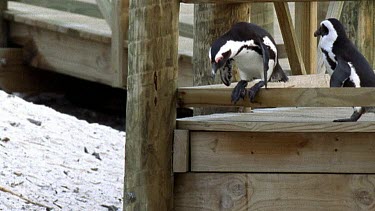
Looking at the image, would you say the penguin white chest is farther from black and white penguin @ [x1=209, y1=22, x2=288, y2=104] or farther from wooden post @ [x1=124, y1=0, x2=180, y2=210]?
wooden post @ [x1=124, y1=0, x2=180, y2=210]

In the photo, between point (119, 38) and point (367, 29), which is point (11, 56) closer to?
point (119, 38)

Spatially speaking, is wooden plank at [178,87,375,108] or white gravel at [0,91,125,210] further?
white gravel at [0,91,125,210]

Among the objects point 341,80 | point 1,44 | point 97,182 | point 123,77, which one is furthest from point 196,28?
point 1,44

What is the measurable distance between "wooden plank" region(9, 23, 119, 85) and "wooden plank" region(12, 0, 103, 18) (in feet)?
2.59

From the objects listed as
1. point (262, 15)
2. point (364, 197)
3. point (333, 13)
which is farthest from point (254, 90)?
point (333, 13)

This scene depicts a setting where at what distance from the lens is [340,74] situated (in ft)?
17.5

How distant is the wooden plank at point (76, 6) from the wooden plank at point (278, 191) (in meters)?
6.87

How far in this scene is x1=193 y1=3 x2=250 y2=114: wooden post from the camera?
21.4 feet

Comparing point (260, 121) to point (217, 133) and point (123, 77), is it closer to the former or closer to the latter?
point (217, 133)

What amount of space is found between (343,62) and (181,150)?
0.86 metres

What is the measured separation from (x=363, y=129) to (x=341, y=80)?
1.05 ft

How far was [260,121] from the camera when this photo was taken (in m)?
5.18

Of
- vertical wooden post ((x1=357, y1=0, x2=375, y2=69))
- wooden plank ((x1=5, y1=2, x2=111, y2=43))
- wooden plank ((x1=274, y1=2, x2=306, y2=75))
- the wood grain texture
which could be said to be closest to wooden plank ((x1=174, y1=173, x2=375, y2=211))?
wooden plank ((x1=274, y1=2, x2=306, y2=75))

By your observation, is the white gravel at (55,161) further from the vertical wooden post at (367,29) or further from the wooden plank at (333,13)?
the vertical wooden post at (367,29)
